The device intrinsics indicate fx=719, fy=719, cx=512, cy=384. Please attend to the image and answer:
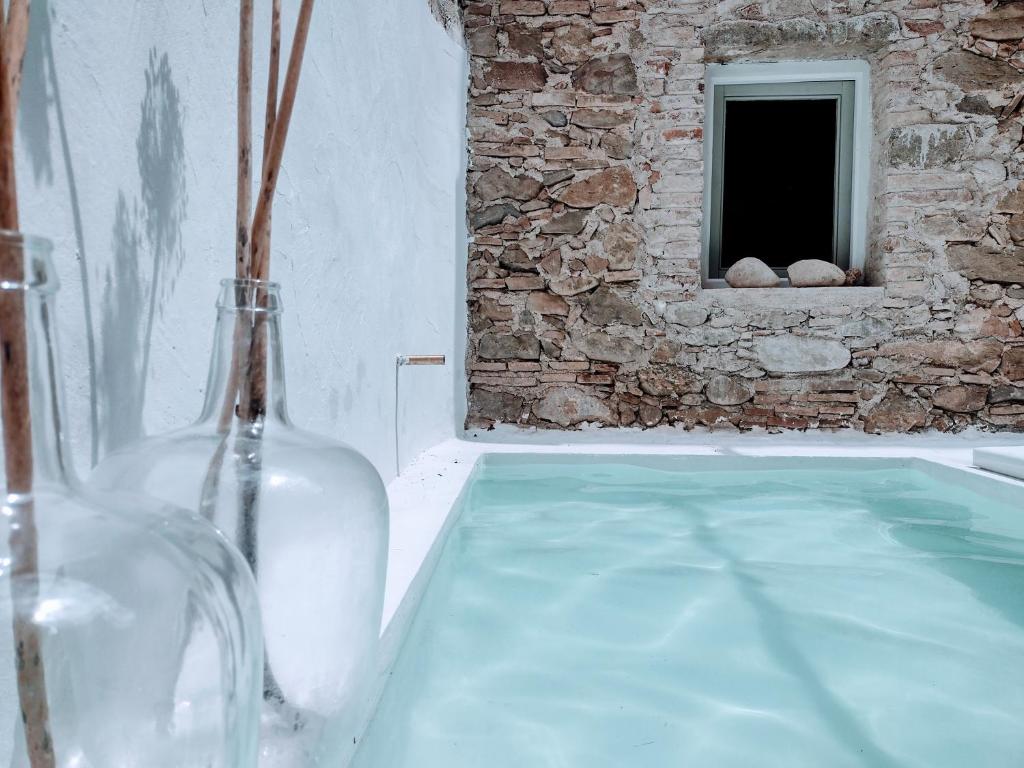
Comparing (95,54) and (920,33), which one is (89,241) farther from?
(920,33)

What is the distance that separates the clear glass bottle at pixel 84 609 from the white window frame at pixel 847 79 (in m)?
3.39

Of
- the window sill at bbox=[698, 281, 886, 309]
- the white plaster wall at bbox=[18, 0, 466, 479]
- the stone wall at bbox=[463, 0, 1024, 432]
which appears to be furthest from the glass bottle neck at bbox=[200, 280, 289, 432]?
the window sill at bbox=[698, 281, 886, 309]

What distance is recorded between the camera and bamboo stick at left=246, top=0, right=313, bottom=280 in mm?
613

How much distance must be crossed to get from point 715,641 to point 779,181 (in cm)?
296

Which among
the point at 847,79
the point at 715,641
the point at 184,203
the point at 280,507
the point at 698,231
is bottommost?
the point at 715,641

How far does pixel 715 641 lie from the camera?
1.27 metres

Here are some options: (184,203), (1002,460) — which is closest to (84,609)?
(184,203)

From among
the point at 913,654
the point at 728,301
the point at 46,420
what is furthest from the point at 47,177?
the point at 728,301

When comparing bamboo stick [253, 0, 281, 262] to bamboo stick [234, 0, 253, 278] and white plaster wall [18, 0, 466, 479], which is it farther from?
white plaster wall [18, 0, 466, 479]

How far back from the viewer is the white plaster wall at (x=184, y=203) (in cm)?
→ 67

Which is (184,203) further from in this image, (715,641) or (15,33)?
(715,641)

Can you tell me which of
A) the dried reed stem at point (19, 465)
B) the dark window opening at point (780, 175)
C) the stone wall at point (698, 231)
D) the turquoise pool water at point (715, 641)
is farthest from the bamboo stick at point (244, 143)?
the dark window opening at point (780, 175)

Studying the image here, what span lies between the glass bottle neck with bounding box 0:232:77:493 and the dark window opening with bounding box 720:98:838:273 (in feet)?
11.9

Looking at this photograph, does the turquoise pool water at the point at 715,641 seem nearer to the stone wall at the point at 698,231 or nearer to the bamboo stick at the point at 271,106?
the bamboo stick at the point at 271,106
